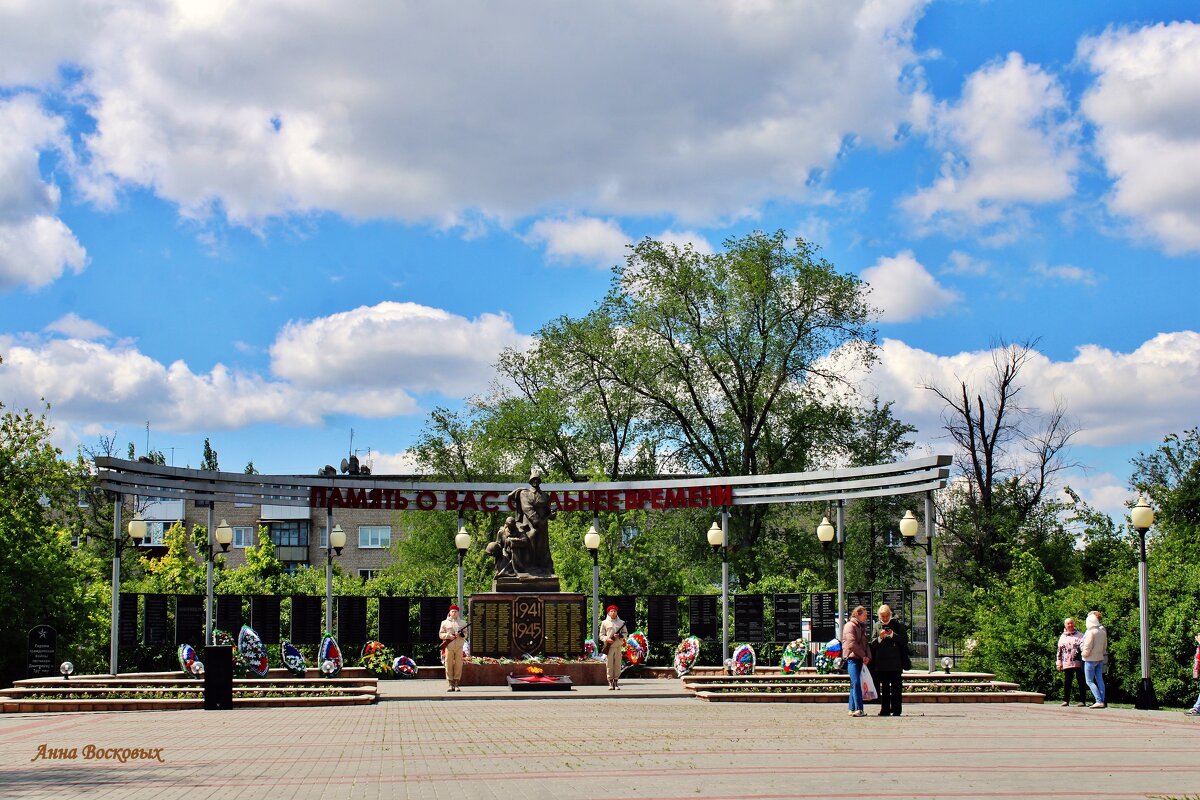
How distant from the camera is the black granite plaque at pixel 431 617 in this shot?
2956cm

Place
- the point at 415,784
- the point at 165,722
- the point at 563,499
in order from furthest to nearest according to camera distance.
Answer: the point at 563,499
the point at 165,722
the point at 415,784

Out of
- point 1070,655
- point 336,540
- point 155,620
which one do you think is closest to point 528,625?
point 336,540

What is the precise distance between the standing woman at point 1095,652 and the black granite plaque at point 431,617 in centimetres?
1515

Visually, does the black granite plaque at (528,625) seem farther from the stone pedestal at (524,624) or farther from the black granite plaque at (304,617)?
the black granite plaque at (304,617)

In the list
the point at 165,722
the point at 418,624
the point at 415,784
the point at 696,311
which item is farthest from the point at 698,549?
Answer: the point at 415,784

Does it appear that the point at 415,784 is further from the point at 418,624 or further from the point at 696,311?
the point at 696,311

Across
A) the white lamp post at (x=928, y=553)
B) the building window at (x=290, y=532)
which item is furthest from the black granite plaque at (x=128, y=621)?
the building window at (x=290, y=532)

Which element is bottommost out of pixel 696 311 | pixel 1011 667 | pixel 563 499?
pixel 1011 667

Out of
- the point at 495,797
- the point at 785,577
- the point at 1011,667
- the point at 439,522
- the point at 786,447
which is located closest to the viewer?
the point at 495,797

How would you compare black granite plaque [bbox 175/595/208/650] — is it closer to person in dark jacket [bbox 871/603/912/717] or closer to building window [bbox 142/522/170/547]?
person in dark jacket [bbox 871/603/912/717]

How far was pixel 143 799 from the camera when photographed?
9430 mm

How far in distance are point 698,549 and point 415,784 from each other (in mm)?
33992

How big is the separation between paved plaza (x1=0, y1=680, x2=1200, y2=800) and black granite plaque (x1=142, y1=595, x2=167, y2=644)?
30.2 feet

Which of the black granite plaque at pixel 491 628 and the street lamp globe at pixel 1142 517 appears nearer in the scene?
the street lamp globe at pixel 1142 517
